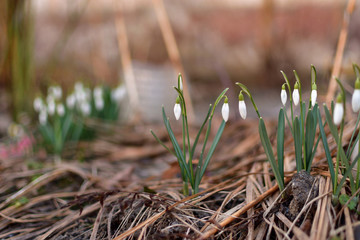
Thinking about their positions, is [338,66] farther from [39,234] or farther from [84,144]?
[84,144]

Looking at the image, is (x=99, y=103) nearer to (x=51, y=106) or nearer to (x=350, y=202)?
(x=51, y=106)

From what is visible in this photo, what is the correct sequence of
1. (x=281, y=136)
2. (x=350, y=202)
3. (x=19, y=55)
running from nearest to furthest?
1. (x=350, y=202)
2. (x=281, y=136)
3. (x=19, y=55)

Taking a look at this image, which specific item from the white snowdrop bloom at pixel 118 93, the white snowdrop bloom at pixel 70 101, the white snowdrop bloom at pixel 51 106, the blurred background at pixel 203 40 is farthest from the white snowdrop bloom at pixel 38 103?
the blurred background at pixel 203 40

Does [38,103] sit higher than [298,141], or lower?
higher

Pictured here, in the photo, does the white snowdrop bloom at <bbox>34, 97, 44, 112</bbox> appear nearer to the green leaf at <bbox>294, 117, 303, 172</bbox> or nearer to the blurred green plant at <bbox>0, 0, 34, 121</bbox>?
the blurred green plant at <bbox>0, 0, 34, 121</bbox>

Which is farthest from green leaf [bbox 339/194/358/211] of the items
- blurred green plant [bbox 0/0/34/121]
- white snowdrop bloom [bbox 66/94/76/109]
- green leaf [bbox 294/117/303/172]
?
blurred green plant [bbox 0/0/34/121]

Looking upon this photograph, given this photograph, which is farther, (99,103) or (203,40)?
(203,40)

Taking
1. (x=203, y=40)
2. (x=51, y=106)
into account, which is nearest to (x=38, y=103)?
(x=51, y=106)

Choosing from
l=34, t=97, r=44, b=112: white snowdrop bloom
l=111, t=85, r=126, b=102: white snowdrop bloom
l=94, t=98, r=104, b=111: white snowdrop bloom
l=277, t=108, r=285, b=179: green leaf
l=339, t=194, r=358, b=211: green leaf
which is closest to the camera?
l=339, t=194, r=358, b=211: green leaf

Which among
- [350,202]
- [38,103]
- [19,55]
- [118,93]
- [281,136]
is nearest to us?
[350,202]

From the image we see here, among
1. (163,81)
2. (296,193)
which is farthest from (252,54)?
(296,193)

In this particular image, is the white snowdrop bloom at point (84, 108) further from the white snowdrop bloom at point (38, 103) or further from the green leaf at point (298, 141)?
the green leaf at point (298, 141)
